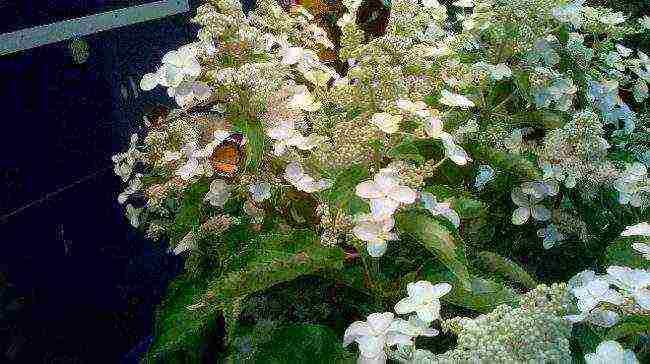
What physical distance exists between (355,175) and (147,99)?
1.19 meters

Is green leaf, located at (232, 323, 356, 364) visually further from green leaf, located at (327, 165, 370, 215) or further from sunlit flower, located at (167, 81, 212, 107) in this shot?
sunlit flower, located at (167, 81, 212, 107)

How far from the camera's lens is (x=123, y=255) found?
2.04 m

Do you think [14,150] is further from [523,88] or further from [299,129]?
→ [523,88]

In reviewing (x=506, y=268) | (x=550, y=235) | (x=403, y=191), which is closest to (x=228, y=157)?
(x=403, y=191)

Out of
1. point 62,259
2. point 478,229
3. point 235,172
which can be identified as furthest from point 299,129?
point 62,259

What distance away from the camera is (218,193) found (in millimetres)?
1189

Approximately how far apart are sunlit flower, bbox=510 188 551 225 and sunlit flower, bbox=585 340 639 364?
1.79 ft

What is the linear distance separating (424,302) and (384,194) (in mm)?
158

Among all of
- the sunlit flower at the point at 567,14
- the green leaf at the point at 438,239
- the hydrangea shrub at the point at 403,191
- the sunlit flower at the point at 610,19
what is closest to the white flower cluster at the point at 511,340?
the hydrangea shrub at the point at 403,191

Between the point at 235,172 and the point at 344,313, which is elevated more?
the point at 235,172

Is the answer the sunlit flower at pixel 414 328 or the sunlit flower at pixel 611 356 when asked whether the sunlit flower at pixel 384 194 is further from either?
the sunlit flower at pixel 611 356

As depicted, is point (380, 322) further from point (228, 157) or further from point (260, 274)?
point (228, 157)

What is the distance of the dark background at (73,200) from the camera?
165 centimetres

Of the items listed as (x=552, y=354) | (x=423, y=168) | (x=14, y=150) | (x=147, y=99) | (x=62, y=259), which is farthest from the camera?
(x=147, y=99)
